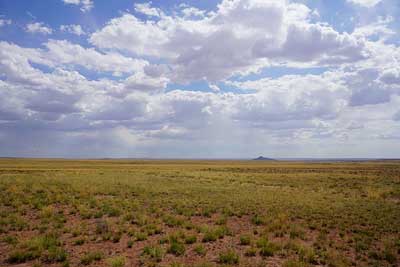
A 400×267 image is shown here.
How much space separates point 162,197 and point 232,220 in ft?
27.9

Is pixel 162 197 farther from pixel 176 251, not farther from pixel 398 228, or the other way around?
pixel 398 228

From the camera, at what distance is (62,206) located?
1872 centimetres

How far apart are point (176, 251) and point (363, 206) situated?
16285 mm

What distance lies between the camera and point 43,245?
1094 centimetres

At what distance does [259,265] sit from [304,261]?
1.68 metres

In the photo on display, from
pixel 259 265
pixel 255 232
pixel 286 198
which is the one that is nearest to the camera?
pixel 259 265

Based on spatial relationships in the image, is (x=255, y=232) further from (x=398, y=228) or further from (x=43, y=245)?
(x=43, y=245)

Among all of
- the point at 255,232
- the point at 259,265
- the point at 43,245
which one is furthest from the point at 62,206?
the point at 259,265

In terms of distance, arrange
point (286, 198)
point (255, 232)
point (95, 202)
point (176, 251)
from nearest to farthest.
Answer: point (176, 251), point (255, 232), point (95, 202), point (286, 198)

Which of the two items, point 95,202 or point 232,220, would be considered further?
point 95,202

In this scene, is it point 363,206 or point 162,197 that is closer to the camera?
point 363,206

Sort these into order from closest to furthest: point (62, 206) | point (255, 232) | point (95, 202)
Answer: point (255, 232), point (62, 206), point (95, 202)

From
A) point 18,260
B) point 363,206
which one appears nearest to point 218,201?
point 363,206

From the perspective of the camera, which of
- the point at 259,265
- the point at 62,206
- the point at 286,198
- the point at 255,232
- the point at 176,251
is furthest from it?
the point at 286,198
